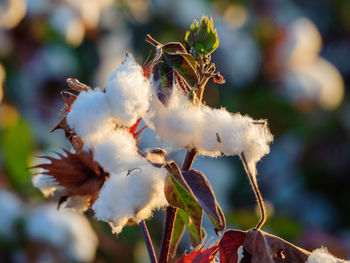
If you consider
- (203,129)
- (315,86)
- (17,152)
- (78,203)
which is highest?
(203,129)

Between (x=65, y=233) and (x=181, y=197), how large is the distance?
99cm

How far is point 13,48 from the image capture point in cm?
193

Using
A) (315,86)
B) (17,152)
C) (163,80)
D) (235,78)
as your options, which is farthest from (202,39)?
(315,86)

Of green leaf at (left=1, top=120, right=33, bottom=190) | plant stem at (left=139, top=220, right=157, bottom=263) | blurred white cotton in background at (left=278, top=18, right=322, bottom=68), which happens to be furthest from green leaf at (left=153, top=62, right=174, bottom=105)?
blurred white cotton in background at (left=278, top=18, right=322, bottom=68)

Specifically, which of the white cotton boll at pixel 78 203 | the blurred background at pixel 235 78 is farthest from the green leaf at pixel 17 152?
the white cotton boll at pixel 78 203

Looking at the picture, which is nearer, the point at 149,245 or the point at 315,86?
the point at 149,245

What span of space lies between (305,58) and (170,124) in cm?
211

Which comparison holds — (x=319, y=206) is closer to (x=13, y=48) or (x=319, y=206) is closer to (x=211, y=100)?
(x=211, y=100)

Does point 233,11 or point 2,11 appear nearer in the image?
point 2,11

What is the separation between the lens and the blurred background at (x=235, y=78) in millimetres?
1930

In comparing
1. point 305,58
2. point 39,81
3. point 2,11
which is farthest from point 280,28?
point 2,11

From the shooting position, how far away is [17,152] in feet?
4.90

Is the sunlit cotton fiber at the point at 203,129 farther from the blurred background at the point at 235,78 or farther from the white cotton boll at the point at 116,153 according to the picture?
the blurred background at the point at 235,78

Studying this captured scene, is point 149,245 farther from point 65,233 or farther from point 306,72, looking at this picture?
point 306,72
